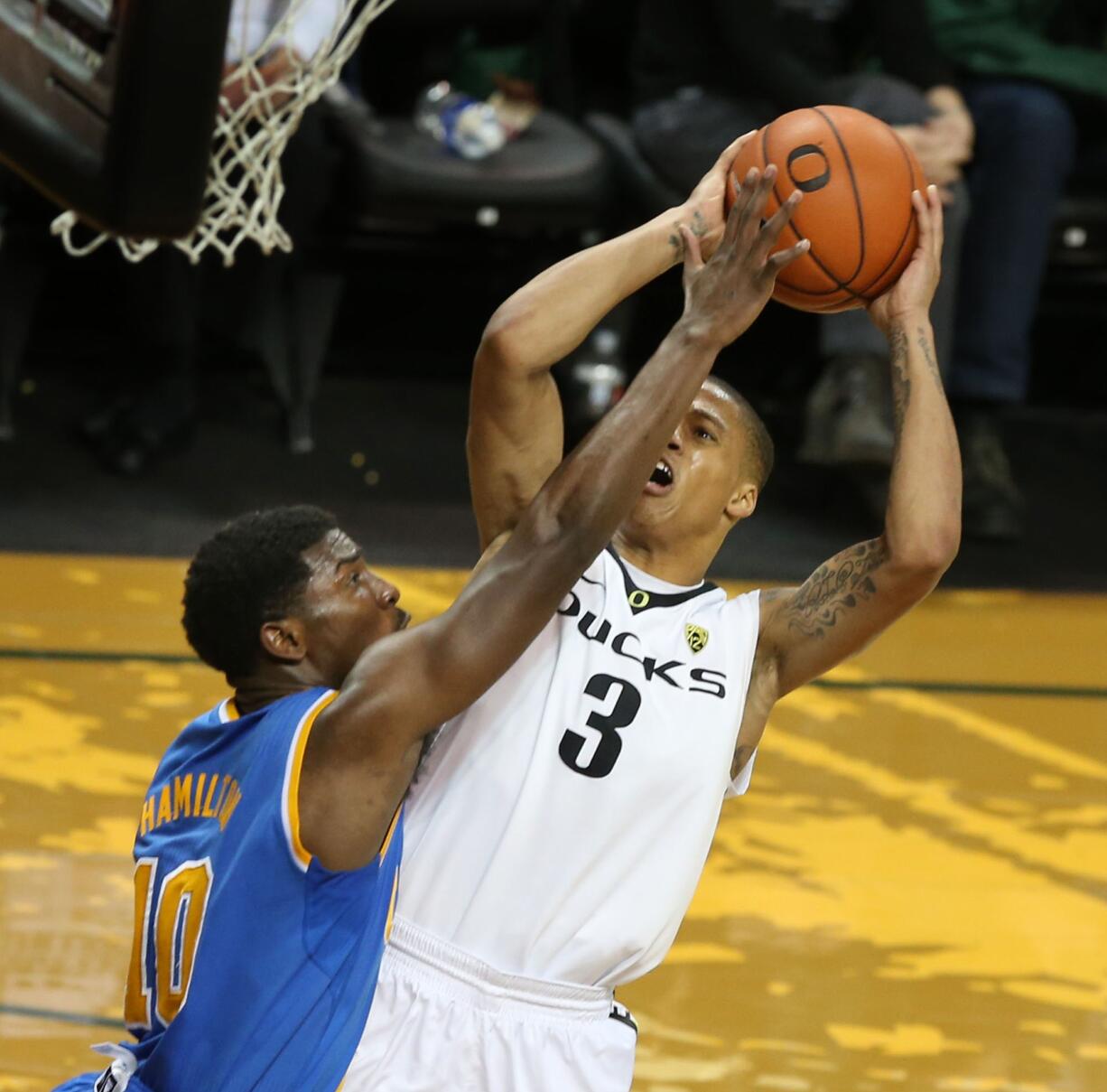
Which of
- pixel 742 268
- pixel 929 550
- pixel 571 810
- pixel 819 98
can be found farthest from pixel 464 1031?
pixel 819 98

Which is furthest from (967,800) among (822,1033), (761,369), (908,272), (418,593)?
(761,369)

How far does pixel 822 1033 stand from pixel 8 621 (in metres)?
2.98

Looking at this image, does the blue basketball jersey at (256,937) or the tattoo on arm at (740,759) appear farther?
the tattoo on arm at (740,759)

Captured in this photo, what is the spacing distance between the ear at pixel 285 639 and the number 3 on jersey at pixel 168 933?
29 cm

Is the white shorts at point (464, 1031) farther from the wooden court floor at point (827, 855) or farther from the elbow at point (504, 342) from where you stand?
the wooden court floor at point (827, 855)

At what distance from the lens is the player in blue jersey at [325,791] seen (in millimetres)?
2391

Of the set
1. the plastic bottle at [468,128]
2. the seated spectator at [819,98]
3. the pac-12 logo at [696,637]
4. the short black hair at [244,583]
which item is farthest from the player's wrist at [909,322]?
the plastic bottle at [468,128]

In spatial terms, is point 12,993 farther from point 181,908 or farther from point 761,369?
point 761,369

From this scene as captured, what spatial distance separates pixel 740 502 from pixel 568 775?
0.58 metres

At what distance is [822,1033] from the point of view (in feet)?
12.5

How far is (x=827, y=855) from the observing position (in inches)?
182

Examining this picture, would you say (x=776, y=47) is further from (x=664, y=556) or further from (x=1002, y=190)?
(x=664, y=556)

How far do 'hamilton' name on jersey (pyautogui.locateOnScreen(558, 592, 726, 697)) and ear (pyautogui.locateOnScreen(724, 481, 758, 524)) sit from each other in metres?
0.31

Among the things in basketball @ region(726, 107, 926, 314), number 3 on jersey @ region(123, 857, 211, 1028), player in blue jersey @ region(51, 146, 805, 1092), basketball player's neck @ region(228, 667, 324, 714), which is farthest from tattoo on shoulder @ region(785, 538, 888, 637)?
number 3 on jersey @ region(123, 857, 211, 1028)
